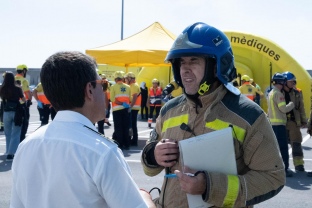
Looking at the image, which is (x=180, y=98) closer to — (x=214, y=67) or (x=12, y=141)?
(x=214, y=67)

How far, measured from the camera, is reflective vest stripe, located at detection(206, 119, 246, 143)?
8.10 ft

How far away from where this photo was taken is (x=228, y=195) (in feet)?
7.88

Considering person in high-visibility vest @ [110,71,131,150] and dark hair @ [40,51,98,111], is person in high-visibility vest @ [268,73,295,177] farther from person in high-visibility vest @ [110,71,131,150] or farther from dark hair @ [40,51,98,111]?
dark hair @ [40,51,98,111]

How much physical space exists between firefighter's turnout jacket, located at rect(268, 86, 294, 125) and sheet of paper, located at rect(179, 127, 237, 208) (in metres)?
6.79

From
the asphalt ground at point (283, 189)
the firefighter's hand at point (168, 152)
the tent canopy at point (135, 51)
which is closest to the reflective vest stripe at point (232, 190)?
the firefighter's hand at point (168, 152)

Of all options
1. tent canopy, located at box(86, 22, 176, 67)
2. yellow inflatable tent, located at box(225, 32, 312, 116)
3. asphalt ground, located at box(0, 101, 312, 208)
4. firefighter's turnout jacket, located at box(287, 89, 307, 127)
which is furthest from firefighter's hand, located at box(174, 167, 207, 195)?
yellow inflatable tent, located at box(225, 32, 312, 116)

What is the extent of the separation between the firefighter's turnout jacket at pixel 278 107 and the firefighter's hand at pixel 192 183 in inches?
271

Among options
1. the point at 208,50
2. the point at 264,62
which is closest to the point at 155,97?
the point at 264,62

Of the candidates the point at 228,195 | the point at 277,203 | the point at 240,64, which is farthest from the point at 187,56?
the point at 240,64

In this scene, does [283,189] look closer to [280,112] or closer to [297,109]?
[280,112]

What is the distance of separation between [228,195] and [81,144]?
2.76 feet

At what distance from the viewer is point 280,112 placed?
9062 mm

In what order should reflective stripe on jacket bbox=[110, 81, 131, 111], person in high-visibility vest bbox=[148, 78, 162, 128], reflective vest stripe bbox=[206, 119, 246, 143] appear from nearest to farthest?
Result: reflective vest stripe bbox=[206, 119, 246, 143], reflective stripe on jacket bbox=[110, 81, 131, 111], person in high-visibility vest bbox=[148, 78, 162, 128]

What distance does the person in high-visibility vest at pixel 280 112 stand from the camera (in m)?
8.97
